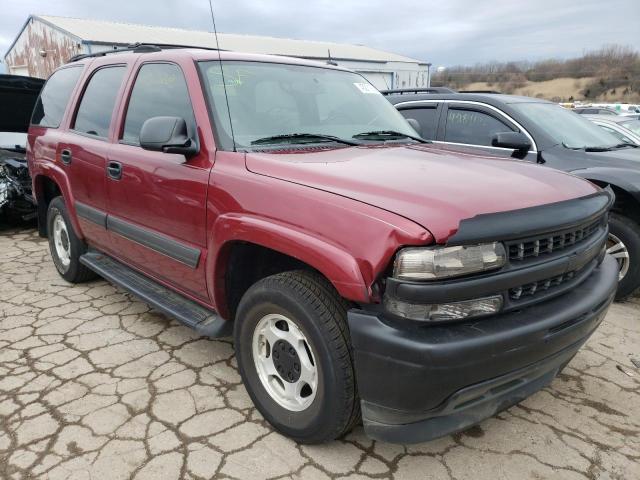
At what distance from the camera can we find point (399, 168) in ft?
7.69

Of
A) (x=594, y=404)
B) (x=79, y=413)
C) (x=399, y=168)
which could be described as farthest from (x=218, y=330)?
(x=594, y=404)

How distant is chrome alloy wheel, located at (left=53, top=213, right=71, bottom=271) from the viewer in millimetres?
4551

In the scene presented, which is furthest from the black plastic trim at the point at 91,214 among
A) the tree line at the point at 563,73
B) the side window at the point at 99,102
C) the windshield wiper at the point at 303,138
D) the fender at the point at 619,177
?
the tree line at the point at 563,73

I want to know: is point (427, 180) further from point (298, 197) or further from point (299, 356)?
point (299, 356)

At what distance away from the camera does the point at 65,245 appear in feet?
15.3

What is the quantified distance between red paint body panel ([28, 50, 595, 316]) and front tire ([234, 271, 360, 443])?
189mm

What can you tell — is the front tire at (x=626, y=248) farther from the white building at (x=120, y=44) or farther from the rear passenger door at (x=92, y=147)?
the white building at (x=120, y=44)

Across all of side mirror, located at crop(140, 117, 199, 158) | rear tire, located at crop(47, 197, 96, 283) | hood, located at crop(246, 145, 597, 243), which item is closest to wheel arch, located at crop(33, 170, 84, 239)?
rear tire, located at crop(47, 197, 96, 283)

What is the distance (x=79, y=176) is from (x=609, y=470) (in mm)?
3977

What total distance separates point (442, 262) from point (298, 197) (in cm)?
70

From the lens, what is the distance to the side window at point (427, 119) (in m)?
5.73

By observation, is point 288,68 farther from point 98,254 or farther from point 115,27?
point 115,27

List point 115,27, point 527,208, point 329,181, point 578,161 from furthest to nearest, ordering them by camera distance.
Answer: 1. point 115,27
2. point 578,161
3. point 329,181
4. point 527,208

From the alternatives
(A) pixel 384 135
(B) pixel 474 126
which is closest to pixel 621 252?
(B) pixel 474 126
